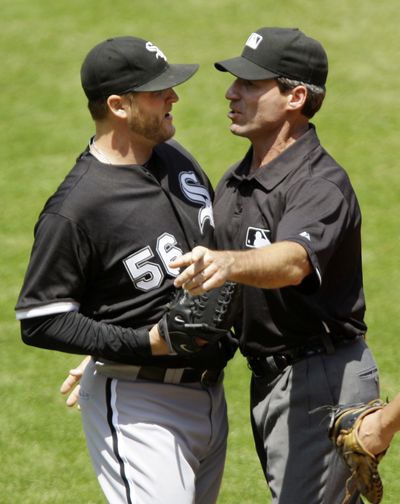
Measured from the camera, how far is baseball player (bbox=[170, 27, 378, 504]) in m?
4.34

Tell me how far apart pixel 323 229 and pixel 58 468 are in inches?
91.8

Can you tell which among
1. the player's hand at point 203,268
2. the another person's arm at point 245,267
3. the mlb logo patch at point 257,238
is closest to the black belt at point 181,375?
the mlb logo patch at point 257,238

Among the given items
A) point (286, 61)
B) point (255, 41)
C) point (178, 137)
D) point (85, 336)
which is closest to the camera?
point (85, 336)

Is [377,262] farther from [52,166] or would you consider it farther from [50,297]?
[50,297]

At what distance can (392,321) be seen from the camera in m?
6.84

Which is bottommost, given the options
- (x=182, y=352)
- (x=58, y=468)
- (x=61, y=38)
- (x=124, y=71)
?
(x=58, y=468)

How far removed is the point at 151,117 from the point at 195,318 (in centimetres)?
82

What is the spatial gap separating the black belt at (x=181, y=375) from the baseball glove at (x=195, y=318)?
0.26 metres

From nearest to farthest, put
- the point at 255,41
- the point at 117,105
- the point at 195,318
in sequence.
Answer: the point at 195,318 → the point at 117,105 → the point at 255,41

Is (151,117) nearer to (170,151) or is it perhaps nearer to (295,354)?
(170,151)

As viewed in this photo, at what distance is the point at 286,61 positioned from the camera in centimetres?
458

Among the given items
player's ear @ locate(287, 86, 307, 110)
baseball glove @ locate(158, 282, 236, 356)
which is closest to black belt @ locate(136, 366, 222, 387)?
baseball glove @ locate(158, 282, 236, 356)

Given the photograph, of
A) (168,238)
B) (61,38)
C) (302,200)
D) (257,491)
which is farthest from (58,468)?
(61,38)

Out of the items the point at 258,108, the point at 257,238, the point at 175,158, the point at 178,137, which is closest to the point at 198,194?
the point at 175,158
